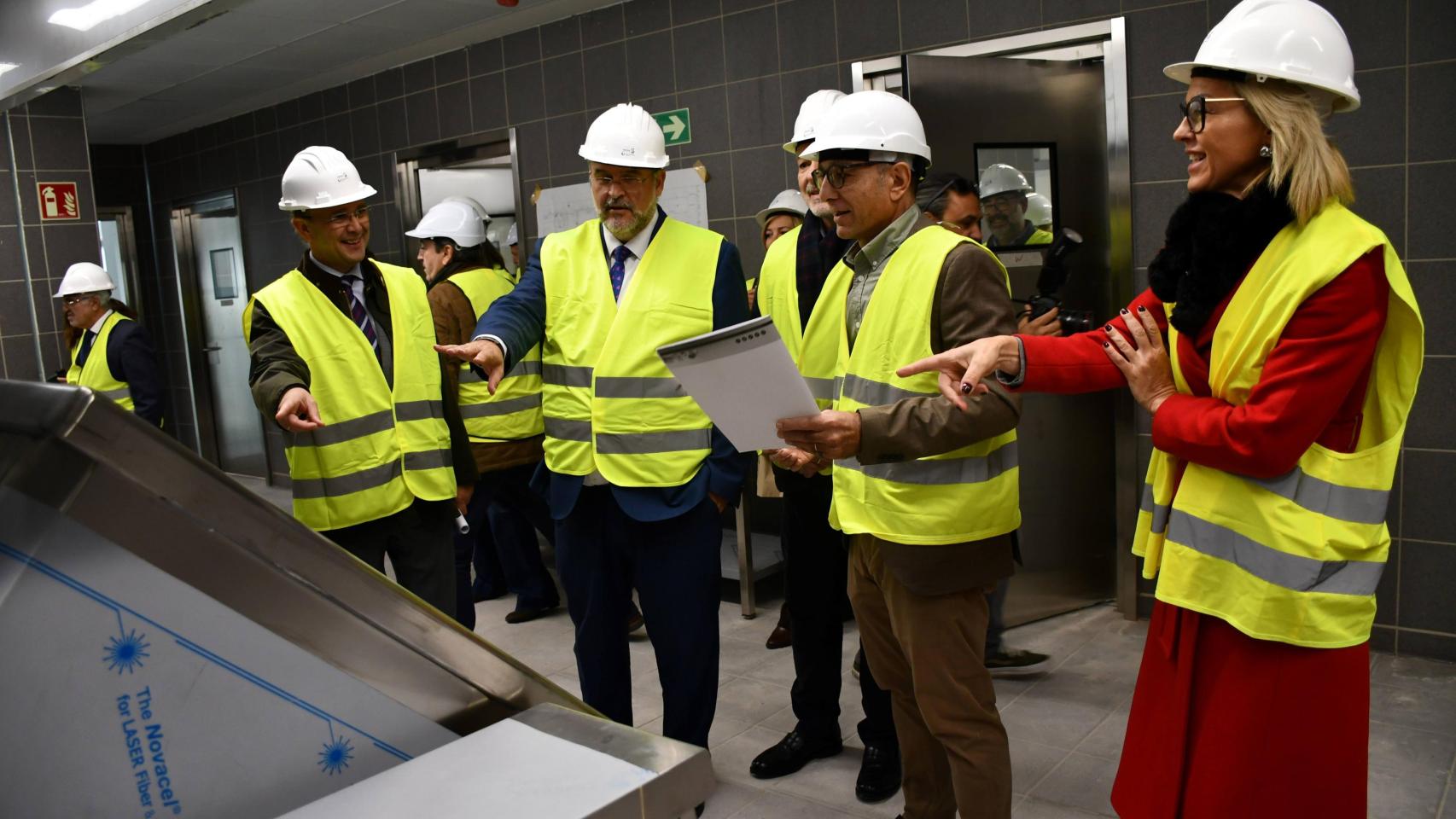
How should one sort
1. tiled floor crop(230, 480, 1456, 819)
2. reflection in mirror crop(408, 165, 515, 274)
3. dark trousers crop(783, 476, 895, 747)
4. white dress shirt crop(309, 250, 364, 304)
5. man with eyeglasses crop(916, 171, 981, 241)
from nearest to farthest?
white dress shirt crop(309, 250, 364, 304), tiled floor crop(230, 480, 1456, 819), dark trousers crop(783, 476, 895, 747), man with eyeglasses crop(916, 171, 981, 241), reflection in mirror crop(408, 165, 515, 274)

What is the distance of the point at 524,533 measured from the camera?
4.38m

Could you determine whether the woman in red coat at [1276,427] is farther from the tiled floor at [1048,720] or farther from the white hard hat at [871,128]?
the tiled floor at [1048,720]

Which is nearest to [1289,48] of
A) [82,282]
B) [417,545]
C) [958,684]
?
[958,684]

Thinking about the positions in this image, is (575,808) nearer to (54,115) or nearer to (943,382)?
(943,382)

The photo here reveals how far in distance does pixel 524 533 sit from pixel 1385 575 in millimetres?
3253

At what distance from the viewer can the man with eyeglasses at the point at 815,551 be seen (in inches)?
99.0

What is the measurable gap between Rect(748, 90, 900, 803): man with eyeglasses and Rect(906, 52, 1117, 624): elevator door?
0.98 metres

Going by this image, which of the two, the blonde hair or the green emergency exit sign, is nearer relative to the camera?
the blonde hair

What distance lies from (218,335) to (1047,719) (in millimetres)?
7872

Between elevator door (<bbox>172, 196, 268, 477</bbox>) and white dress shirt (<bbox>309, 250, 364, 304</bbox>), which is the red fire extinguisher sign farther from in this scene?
white dress shirt (<bbox>309, 250, 364, 304</bbox>)

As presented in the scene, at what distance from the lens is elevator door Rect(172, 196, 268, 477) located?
8.30 metres

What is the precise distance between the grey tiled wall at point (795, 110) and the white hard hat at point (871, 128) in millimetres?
1909

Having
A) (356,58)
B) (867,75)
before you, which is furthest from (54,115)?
(867,75)

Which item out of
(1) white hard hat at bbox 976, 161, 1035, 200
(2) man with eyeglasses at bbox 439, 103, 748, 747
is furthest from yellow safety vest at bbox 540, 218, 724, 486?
(1) white hard hat at bbox 976, 161, 1035, 200
